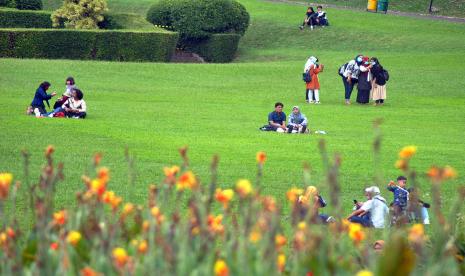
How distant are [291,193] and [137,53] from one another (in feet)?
113

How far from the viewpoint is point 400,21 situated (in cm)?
4978

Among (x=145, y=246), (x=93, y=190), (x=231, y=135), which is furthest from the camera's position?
(x=231, y=135)

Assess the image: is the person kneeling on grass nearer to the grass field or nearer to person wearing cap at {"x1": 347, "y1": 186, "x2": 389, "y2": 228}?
the grass field

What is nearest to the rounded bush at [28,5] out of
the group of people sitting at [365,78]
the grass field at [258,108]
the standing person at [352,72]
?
the grass field at [258,108]

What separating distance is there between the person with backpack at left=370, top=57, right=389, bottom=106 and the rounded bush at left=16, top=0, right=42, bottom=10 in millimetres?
18387

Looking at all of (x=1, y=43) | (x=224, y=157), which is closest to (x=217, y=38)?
(x=1, y=43)

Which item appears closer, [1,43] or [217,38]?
[1,43]

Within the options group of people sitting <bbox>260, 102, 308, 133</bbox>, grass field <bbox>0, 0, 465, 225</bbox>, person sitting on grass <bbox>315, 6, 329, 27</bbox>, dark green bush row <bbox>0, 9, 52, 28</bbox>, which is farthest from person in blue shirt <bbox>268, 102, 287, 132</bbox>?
person sitting on grass <bbox>315, 6, 329, 27</bbox>

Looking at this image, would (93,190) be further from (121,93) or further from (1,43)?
(1,43)

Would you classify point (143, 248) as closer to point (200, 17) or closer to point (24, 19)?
point (24, 19)

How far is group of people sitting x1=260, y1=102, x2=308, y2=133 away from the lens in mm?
22891

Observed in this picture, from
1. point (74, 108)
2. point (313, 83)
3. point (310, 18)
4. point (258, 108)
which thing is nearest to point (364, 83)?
point (313, 83)

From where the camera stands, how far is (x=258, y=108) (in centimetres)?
2894

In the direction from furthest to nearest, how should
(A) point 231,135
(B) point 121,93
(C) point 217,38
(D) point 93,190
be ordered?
(C) point 217,38
(B) point 121,93
(A) point 231,135
(D) point 93,190
